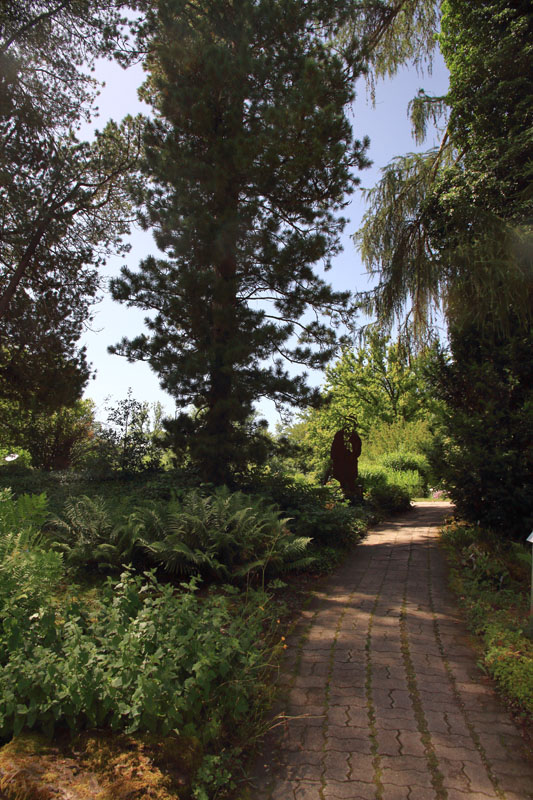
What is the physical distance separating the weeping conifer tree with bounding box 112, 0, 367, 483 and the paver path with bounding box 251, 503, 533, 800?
201 inches

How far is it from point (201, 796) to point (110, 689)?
25.3 inches

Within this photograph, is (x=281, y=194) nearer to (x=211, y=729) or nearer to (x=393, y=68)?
(x=393, y=68)

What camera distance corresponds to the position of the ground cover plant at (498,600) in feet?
11.0

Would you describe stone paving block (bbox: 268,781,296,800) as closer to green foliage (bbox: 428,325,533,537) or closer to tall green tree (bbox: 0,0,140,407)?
green foliage (bbox: 428,325,533,537)

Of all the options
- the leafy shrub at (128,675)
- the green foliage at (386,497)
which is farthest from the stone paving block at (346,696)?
the green foliage at (386,497)

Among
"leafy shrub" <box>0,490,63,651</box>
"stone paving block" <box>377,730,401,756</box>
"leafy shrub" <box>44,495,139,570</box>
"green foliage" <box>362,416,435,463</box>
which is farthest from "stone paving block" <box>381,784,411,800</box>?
"green foliage" <box>362,416,435,463</box>

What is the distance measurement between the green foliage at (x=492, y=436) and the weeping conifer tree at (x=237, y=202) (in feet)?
9.59

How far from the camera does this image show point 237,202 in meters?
9.91

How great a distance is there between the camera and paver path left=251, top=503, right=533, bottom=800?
2490 millimetres

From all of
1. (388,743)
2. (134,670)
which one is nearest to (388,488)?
(388,743)

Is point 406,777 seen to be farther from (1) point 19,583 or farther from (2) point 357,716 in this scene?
(1) point 19,583

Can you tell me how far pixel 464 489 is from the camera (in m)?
7.32

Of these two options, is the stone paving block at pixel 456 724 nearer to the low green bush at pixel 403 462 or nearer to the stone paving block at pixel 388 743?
the stone paving block at pixel 388 743

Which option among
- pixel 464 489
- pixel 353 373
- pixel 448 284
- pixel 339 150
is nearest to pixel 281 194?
pixel 339 150
